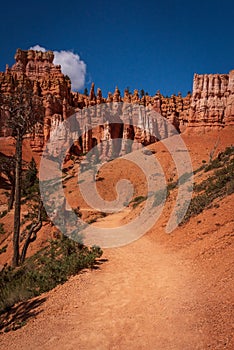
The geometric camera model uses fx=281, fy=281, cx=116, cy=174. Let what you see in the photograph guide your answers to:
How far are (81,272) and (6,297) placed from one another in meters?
2.43

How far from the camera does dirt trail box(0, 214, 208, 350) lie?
5.31 meters

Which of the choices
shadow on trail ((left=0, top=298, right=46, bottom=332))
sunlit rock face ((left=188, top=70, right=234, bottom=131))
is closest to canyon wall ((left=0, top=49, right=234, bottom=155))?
sunlit rock face ((left=188, top=70, right=234, bottom=131))

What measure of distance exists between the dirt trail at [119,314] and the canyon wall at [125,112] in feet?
155

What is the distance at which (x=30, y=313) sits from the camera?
279 inches

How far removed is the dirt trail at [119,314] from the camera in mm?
5309

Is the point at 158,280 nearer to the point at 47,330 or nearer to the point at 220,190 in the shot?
the point at 47,330

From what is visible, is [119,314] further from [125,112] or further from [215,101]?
[125,112]

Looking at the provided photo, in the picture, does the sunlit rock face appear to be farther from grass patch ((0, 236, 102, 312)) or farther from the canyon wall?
grass patch ((0, 236, 102, 312))

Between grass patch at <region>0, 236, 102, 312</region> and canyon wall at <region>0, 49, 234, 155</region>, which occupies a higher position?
canyon wall at <region>0, 49, 234, 155</region>

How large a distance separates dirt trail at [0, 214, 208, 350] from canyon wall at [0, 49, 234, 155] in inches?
1864

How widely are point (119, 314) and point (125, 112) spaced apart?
209 feet

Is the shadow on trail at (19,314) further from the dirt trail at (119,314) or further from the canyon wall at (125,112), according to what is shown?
the canyon wall at (125,112)

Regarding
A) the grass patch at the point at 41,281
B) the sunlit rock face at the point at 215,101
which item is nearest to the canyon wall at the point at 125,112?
the sunlit rock face at the point at 215,101

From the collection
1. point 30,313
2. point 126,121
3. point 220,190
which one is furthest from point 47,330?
point 126,121
